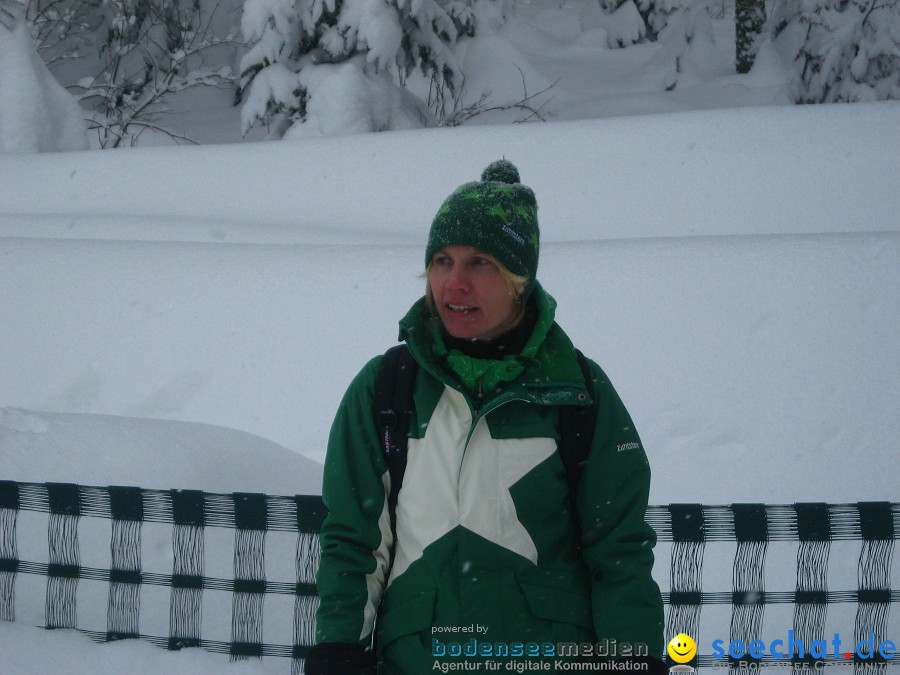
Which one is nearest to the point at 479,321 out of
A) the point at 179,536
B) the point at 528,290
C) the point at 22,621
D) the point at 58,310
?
the point at 528,290

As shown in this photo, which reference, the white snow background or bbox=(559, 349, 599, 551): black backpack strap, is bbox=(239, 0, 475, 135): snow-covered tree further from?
bbox=(559, 349, 599, 551): black backpack strap

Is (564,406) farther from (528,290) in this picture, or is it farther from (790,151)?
(790,151)

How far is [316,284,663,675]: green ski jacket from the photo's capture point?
150 cm

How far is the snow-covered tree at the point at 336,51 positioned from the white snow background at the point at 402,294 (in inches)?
107

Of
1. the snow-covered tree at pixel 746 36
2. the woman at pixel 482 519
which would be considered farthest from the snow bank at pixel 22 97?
the snow-covered tree at pixel 746 36

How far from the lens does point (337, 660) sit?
1486 millimetres

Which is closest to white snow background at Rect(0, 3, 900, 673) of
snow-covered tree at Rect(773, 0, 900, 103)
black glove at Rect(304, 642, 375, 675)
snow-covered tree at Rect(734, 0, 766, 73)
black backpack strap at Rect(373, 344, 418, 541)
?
black glove at Rect(304, 642, 375, 675)

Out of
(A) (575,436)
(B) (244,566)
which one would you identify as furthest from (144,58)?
(A) (575,436)

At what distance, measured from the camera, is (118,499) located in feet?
7.65

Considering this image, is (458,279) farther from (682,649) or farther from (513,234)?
(682,649)

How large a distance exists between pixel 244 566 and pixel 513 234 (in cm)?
125

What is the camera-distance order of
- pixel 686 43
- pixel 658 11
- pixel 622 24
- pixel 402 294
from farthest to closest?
pixel 622 24
pixel 658 11
pixel 686 43
pixel 402 294

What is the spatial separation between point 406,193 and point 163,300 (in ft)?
8.57

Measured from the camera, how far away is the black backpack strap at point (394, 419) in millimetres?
1572
